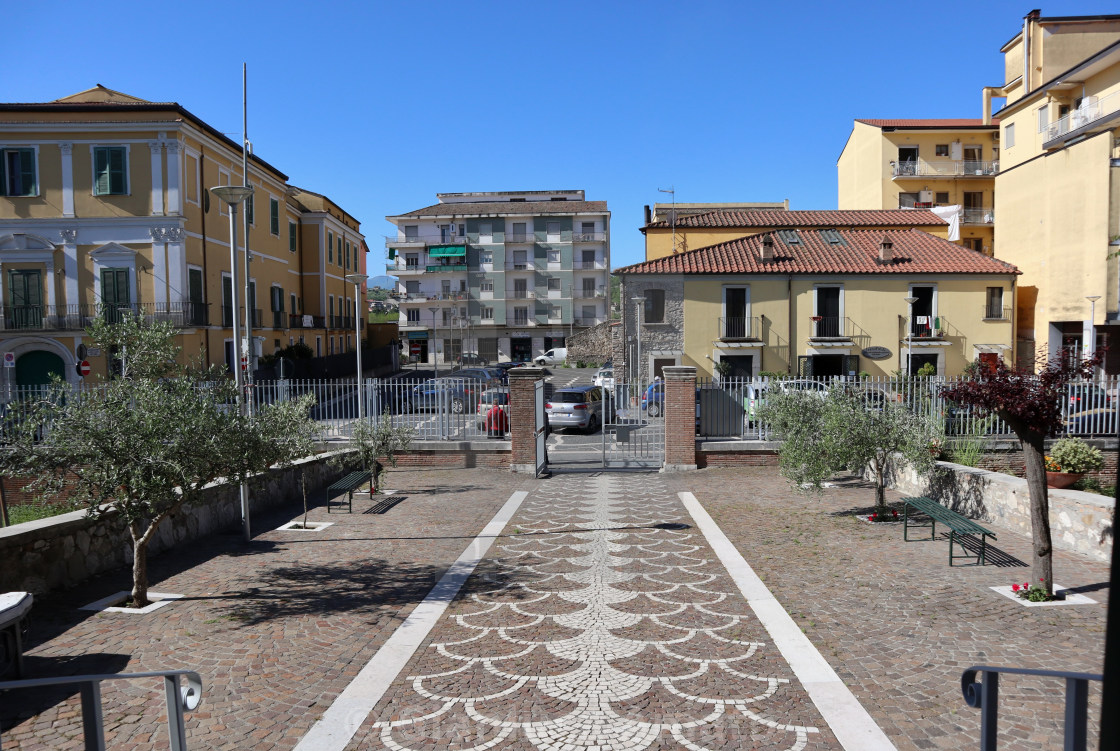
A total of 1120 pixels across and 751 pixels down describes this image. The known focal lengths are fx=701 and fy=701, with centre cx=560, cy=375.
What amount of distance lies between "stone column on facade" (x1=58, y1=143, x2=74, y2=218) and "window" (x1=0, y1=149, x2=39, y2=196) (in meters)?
1.04

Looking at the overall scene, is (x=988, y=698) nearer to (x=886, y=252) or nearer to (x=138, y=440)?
(x=138, y=440)

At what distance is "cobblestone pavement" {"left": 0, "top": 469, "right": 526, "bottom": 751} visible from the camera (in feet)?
15.1

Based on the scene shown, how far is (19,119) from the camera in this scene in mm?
26422

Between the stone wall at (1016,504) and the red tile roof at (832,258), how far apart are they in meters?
18.1

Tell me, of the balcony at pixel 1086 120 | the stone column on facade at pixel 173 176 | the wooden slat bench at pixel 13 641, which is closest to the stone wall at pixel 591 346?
the balcony at pixel 1086 120

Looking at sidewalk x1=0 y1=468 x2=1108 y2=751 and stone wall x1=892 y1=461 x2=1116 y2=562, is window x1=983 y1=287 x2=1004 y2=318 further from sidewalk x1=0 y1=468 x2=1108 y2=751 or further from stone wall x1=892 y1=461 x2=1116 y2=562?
sidewalk x1=0 y1=468 x2=1108 y2=751

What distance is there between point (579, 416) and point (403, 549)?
13.0 meters

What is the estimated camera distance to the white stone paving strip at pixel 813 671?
4523 millimetres

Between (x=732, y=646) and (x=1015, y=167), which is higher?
(x=1015, y=167)

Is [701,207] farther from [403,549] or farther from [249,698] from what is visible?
[249,698]

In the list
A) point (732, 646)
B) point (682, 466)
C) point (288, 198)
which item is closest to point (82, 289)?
point (288, 198)

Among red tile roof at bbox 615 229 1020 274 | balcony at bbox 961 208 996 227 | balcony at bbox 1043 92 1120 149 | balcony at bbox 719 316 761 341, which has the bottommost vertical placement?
balcony at bbox 719 316 761 341

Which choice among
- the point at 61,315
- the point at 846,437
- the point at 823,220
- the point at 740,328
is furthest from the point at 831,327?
the point at 61,315

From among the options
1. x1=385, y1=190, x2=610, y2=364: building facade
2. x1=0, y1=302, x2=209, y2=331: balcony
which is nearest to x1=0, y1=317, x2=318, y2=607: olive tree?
x1=0, y1=302, x2=209, y2=331: balcony
